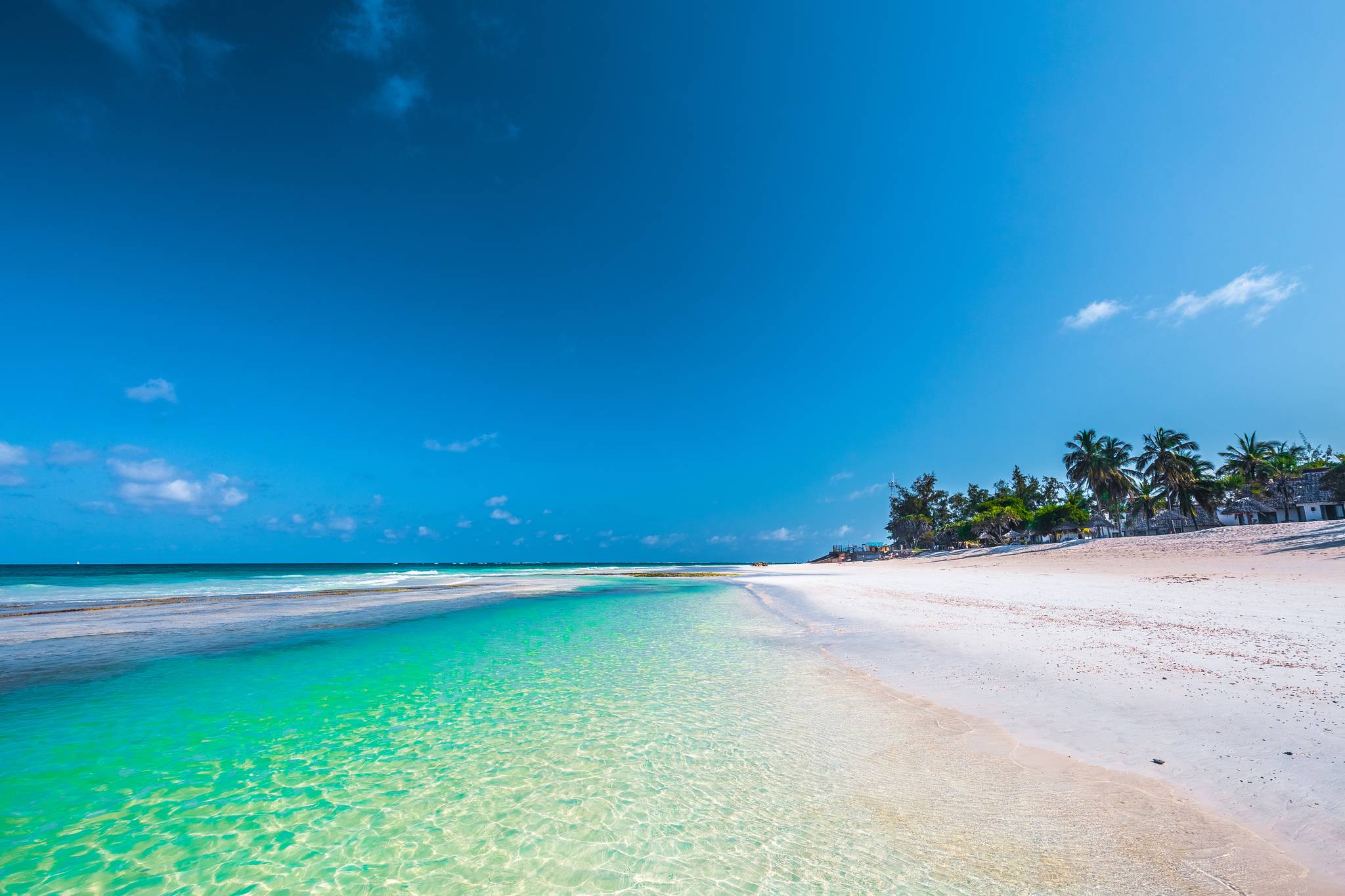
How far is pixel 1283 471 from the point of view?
49.7m

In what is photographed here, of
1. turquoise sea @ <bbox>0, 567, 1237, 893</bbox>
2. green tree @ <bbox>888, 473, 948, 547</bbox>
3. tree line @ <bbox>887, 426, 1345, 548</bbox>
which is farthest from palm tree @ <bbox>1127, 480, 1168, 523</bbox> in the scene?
turquoise sea @ <bbox>0, 567, 1237, 893</bbox>

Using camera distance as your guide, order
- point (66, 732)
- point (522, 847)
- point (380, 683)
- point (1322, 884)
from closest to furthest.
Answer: point (1322, 884) → point (522, 847) → point (66, 732) → point (380, 683)

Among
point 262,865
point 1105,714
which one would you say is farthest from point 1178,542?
point 262,865

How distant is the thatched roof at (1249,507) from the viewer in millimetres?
48938

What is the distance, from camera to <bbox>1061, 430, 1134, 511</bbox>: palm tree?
175 ft

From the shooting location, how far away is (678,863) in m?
4.18

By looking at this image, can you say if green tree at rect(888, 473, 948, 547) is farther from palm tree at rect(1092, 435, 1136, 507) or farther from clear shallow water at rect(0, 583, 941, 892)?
clear shallow water at rect(0, 583, 941, 892)

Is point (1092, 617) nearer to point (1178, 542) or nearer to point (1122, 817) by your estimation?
point (1122, 817)

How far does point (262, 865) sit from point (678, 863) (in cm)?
342

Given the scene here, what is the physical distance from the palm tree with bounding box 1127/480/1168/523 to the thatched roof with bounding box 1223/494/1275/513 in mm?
5290

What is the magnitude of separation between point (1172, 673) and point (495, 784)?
30.4 ft

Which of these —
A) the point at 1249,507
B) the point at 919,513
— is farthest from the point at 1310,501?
the point at 919,513

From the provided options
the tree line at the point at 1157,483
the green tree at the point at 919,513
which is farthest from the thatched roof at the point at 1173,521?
the green tree at the point at 919,513

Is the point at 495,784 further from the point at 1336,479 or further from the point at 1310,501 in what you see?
the point at 1310,501
